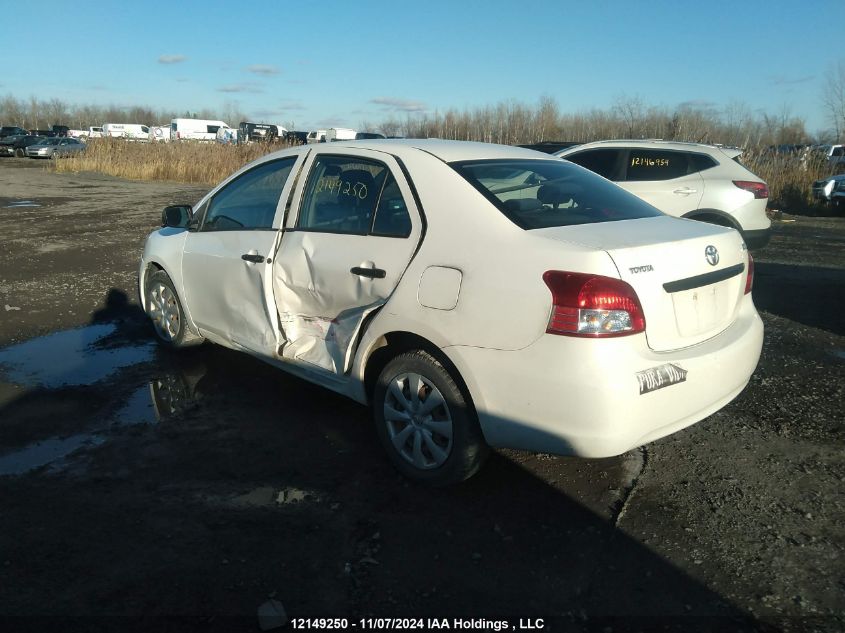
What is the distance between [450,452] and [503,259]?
98 centimetres

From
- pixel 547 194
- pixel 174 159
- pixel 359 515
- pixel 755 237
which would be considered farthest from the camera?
pixel 174 159

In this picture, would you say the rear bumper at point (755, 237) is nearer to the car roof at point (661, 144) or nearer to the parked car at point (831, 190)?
the car roof at point (661, 144)

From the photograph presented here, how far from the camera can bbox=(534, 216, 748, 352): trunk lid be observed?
9.91 feet

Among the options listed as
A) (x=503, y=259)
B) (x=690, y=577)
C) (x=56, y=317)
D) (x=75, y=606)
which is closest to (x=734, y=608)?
(x=690, y=577)

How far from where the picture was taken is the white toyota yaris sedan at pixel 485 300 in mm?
2943

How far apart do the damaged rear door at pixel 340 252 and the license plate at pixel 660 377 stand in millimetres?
1280

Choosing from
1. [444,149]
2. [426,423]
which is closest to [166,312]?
[444,149]

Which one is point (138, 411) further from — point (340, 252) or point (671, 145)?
point (671, 145)

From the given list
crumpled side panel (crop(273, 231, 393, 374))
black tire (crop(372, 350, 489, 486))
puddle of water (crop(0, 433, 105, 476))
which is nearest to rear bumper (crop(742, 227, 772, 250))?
crumpled side panel (crop(273, 231, 393, 374))

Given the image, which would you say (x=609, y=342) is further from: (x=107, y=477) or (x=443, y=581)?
(x=107, y=477)

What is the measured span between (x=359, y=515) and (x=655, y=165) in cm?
833

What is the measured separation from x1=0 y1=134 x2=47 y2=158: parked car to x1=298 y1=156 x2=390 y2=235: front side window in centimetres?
5092

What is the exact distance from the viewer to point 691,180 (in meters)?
9.78

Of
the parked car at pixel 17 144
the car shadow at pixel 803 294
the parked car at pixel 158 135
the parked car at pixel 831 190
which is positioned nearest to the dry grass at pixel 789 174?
the parked car at pixel 831 190
